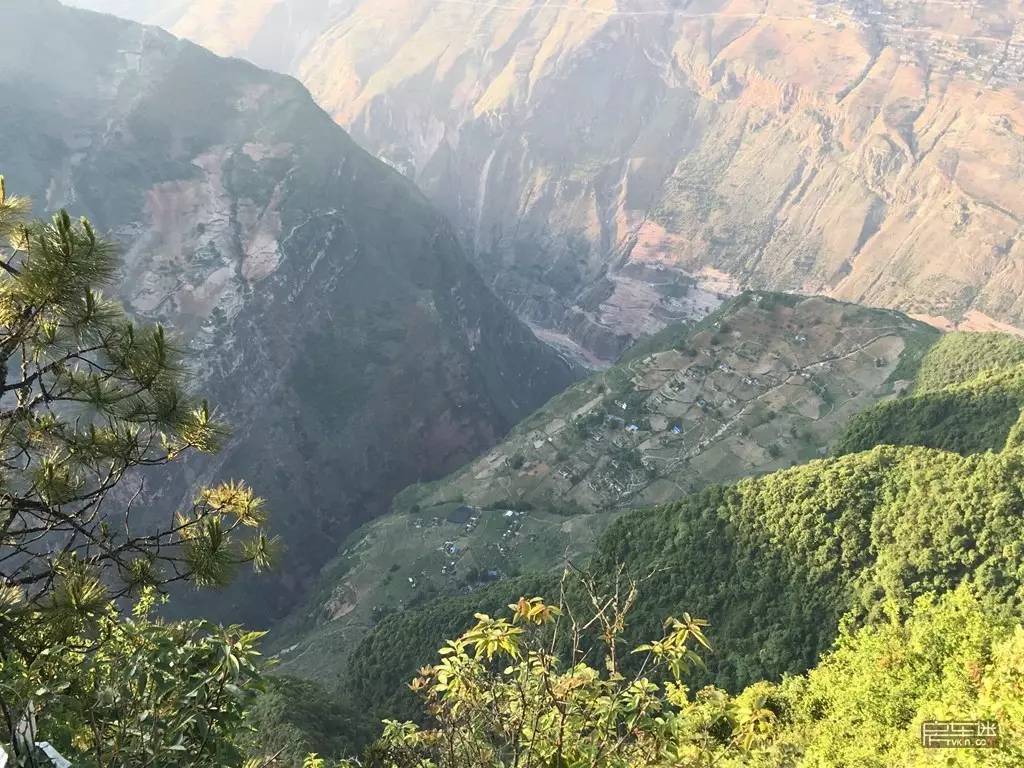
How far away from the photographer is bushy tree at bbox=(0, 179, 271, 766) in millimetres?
7309

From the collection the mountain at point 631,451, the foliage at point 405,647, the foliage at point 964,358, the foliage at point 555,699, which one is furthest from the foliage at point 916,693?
the foliage at point 964,358

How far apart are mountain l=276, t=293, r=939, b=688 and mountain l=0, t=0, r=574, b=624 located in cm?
1586

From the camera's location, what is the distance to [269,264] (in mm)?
99875

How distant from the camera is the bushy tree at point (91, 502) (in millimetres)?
7309

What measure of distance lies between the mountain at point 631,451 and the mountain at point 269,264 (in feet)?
52.0

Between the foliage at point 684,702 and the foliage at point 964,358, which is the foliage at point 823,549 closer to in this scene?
the foliage at point 684,702

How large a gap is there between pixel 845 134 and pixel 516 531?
157383 mm

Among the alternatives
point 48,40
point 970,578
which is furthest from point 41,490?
point 48,40

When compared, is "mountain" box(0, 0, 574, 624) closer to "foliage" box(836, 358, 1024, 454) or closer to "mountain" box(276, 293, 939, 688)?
"mountain" box(276, 293, 939, 688)

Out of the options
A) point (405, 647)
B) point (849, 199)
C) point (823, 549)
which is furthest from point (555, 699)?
point (849, 199)

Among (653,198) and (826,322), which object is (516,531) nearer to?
(826,322)

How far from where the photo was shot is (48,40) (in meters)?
115

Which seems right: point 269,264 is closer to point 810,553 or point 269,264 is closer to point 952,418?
point 810,553

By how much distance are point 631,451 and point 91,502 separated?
74.5 metres
